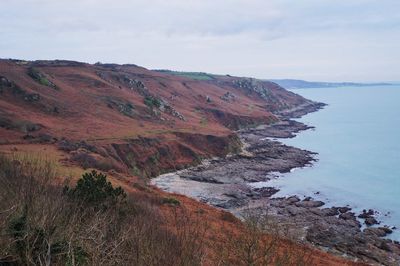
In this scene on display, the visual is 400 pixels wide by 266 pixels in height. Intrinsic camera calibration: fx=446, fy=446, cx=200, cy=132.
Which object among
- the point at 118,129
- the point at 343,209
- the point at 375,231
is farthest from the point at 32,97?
the point at 375,231

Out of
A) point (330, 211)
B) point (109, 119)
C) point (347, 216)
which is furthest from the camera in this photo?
point (109, 119)

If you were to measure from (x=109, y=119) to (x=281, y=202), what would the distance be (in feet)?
117

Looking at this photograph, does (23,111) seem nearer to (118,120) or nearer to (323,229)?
(118,120)

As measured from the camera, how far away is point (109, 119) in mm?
72188

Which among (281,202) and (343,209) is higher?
(281,202)

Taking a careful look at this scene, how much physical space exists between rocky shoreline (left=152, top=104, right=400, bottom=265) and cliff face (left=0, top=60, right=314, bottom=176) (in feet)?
14.3

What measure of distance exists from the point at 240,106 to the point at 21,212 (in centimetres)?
12067

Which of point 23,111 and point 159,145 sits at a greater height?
point 23,111

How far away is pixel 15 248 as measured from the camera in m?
10.9

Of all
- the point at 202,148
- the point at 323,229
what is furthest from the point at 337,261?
the point at 202,148

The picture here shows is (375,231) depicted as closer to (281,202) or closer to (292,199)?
(281,202)

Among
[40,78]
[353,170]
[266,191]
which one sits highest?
[40,78]

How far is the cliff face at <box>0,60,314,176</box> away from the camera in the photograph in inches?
2140

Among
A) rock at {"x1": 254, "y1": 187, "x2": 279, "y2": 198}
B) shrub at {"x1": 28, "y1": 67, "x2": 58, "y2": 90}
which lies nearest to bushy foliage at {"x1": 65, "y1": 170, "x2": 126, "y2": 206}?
rock at {"x1": 254, "y1": 187, "x2": 279, "y2": 198}
